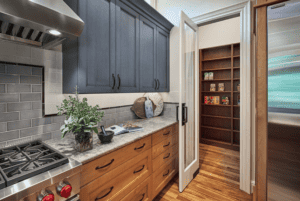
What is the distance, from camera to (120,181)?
4.24 ft

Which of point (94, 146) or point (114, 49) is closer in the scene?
point (94, 146)

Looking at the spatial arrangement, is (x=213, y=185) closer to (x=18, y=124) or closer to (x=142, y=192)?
(x=142, y=192)

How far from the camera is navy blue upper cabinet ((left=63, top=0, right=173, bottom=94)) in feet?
4.34

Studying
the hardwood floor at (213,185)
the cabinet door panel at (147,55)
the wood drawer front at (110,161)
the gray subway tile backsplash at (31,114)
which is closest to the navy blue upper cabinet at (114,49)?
the cabinet door panel at (147,55)

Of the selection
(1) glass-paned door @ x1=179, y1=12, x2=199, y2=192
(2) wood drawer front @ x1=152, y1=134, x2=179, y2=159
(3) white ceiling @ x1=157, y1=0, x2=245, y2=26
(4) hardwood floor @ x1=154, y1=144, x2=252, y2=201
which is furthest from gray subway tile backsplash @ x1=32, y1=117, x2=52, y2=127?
(3) white ceiling @ x1=157, y1=0, x2=245, y2=26

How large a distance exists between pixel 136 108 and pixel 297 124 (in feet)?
5.96

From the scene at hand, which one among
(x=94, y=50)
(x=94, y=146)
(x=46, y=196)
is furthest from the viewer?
(x=94, y=50)

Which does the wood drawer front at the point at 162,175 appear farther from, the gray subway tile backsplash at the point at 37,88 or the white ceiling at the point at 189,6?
the white ceiling at the point at 189,6

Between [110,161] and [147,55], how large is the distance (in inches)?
59.9

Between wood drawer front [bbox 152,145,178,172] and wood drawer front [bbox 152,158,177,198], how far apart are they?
6 cm

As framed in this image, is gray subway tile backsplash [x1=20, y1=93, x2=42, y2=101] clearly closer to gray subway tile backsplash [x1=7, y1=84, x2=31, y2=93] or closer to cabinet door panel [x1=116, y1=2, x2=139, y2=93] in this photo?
gray subway tile backsplash [x1=7, y1=84, x2=31, y2=93]

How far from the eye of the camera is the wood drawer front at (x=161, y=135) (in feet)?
5.65

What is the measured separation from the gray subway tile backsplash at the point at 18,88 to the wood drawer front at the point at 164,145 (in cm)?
135

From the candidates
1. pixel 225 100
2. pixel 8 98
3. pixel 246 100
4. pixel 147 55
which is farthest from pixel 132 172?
pixel 225 100
